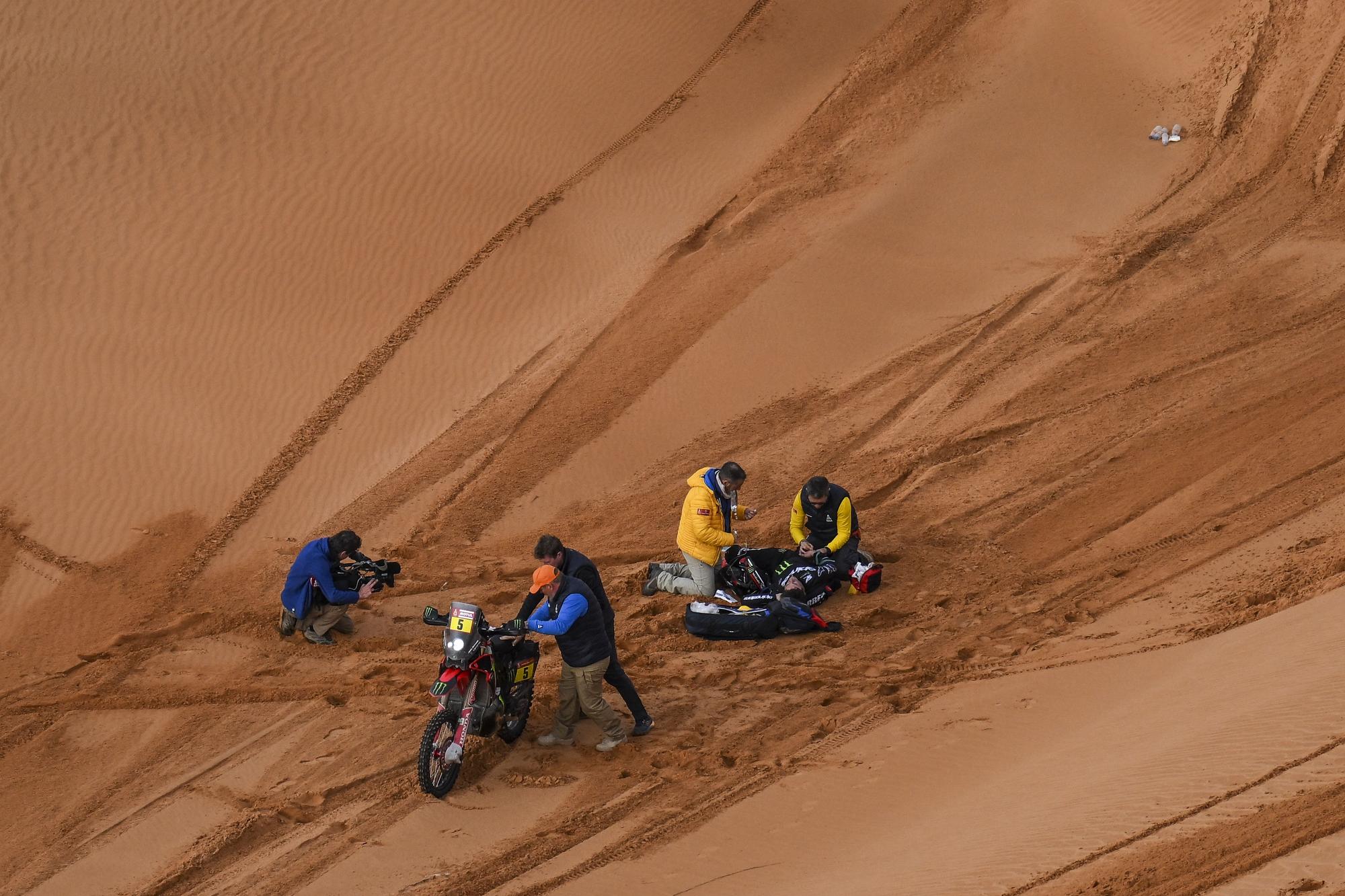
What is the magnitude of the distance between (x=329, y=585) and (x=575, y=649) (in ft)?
8.97

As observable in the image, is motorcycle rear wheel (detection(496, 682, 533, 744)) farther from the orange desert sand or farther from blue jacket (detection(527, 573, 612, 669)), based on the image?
blue jacket (detection(527, 573, 612, 669))

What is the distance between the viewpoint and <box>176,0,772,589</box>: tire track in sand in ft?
40.8

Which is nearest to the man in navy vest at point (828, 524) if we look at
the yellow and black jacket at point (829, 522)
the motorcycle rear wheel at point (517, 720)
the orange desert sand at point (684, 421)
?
the yellow and black jacket at point (829, 522)

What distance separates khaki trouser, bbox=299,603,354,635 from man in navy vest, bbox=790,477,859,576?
3.95 metres

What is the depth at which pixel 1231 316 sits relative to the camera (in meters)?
13.9

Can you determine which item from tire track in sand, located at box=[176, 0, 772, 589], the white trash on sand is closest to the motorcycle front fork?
tire track in sand, located at box=[176, 0, 772, 589]

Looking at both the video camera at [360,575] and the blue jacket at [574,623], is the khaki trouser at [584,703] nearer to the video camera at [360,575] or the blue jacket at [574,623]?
the blue jacket at [574,623]

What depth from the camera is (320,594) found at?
33.8 ft

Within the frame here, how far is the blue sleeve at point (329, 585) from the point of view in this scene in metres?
10.0

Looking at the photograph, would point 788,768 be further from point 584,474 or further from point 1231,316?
point 1231,316

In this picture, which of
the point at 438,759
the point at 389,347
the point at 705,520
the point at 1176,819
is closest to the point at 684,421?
the point at 705,520

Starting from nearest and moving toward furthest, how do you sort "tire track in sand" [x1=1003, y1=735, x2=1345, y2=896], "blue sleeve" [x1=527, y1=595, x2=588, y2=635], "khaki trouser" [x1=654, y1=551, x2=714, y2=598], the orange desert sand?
"tire track in sand" [x1=1003, y1=735, x2=1345, y2=896] < the orange desert sand < "blue sleeve" [x1=527, y1=595, x2=588, y2=635] < "khaki trouser" [x1=654, y1=551, x2=714, y2=598]

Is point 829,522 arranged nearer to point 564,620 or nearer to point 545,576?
point 564,620

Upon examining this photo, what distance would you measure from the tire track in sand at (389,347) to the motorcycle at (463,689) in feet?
15.1
